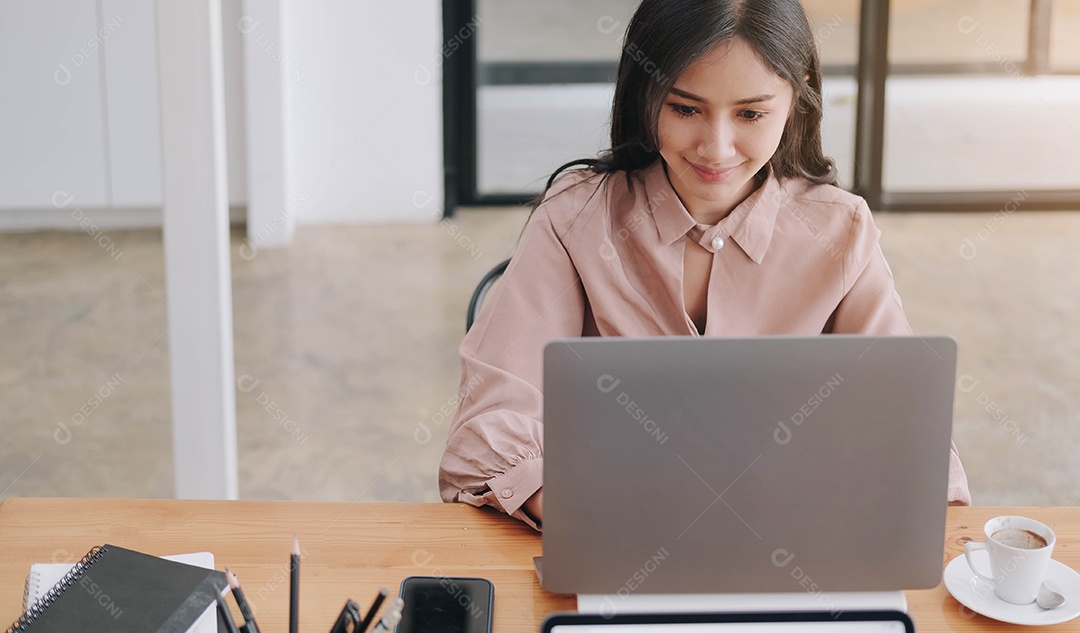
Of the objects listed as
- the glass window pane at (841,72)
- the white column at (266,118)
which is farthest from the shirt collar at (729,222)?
the glass window pane at (841,72)

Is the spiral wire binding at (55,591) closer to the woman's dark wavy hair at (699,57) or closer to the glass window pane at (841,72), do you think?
the woman's dark wavy hair at (699,57)

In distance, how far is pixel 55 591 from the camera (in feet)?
3.57

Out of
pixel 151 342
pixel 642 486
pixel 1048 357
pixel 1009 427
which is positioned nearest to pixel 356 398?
pixel 151 342

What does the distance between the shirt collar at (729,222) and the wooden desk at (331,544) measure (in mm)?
464

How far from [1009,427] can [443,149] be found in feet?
8.24

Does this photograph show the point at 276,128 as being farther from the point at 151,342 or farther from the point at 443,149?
the point at 151,342

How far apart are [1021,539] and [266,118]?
12.1 feet

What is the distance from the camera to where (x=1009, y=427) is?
3.13 meters

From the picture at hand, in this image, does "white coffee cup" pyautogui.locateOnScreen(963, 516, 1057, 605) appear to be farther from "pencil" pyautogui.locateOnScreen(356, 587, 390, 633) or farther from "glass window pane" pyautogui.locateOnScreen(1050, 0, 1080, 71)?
"glass window pane" pyautogui.locateOnScreen(1050, 0, 1080, 71)

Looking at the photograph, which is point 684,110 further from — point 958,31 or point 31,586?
point 958,31

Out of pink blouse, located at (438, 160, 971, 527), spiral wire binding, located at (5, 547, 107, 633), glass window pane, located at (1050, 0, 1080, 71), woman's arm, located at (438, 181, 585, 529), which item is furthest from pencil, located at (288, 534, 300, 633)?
glass window pane, located at (1050, 0, 1080, 71)

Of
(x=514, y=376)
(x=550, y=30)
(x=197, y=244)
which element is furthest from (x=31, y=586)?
(x=550, y=30)

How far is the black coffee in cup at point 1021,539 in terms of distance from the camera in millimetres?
1145

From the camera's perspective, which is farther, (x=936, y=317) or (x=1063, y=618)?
(x=936, y=317)
